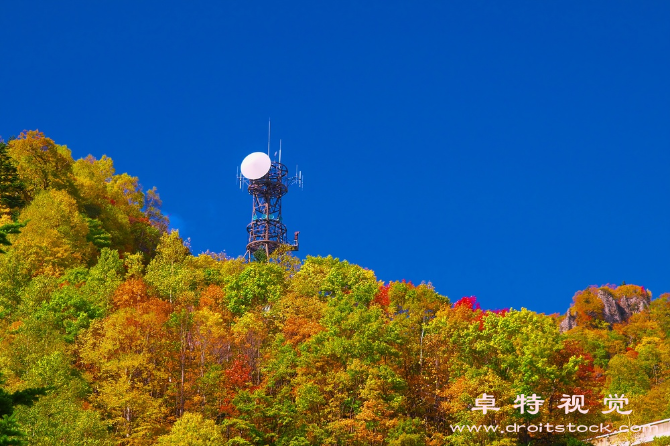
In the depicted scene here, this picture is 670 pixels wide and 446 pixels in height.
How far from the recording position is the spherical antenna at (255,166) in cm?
11106

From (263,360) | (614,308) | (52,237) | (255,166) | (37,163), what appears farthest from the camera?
(614,308)

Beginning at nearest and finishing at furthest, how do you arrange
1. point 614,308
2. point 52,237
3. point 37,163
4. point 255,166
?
point 52,237, point 37,163, point 255,166, point 614,308

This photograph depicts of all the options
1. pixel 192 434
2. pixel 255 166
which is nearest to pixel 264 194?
pixel 255 166

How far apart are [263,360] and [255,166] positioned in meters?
58.6

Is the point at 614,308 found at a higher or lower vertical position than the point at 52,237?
higher

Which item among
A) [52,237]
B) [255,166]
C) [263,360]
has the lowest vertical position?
[263,360]

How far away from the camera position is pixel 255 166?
111688 millimetres

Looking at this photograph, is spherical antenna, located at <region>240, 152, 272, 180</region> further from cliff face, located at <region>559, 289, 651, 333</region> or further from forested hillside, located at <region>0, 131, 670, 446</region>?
cliff face, located at <region>559, 289, 651, 333</region>

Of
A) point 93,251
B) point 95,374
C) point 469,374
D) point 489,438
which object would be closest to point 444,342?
point 469,374

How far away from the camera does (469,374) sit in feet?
165

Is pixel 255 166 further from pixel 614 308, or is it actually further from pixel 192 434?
pixel 192 434

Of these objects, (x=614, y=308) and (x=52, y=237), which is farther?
(x=614, y=308)

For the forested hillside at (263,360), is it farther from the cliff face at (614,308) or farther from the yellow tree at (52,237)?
the cliff face at (614,308)

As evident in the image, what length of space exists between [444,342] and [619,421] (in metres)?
15.1
